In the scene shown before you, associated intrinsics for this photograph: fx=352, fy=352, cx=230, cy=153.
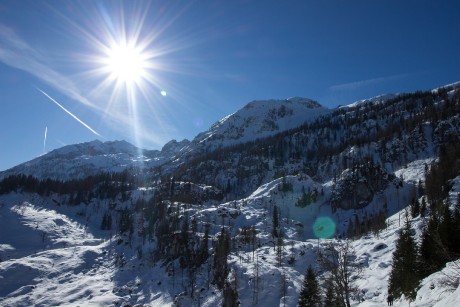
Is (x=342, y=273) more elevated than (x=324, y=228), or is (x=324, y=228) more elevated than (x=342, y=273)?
(x=342, y=273)

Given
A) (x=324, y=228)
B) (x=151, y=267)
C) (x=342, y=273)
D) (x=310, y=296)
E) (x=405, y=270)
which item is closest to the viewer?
(x=342, y=273)

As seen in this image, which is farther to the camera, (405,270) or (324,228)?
(324,228)

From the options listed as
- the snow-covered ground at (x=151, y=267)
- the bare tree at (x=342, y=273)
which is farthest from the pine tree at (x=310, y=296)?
the snow-covered ground at (x=151, y=267)

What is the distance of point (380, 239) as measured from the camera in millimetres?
120938

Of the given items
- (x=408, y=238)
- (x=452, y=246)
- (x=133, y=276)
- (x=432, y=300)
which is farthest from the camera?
(x=133, y=276)

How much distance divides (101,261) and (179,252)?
40539 millimetres

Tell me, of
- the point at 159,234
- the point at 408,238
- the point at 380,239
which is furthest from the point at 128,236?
the point at 408,238

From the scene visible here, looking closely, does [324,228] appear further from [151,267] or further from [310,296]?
[310,296]

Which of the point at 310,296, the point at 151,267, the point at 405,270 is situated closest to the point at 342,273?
the point at 405,270

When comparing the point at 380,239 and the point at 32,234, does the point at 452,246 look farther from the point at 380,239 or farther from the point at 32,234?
the point at 32,234

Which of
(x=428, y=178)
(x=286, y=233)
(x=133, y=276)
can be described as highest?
(x=428, y=178)

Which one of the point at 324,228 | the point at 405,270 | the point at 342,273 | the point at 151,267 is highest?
the point at 342,273

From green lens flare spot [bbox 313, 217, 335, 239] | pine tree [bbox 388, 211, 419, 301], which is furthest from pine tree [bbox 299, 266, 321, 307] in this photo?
→ green lens flare spot [bbox 313, 217, 335, 239]

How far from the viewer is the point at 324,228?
189875 mm
